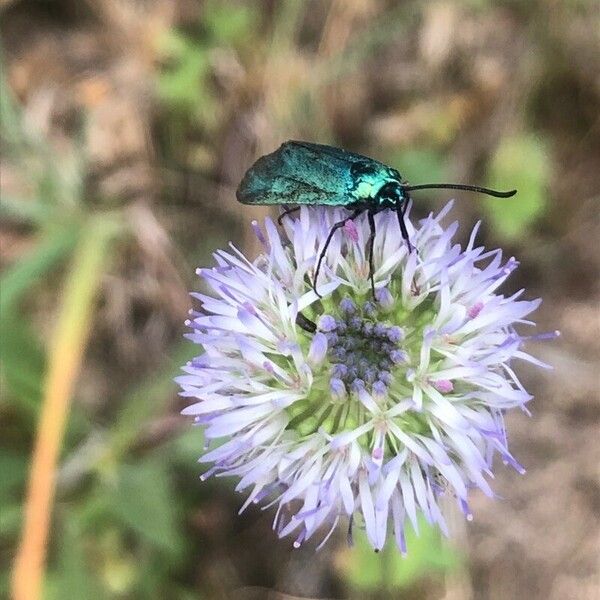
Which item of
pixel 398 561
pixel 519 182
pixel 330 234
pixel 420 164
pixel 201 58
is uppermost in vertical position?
pixel 201 58

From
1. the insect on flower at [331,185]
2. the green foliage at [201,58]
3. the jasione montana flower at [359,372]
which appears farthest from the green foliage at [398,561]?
the green foliage at [201,58]

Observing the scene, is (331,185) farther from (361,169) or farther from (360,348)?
(360,348)

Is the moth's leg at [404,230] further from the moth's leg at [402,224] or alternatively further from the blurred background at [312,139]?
the blurred background at [312,139]

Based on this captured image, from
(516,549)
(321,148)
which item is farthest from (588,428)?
(321,148)

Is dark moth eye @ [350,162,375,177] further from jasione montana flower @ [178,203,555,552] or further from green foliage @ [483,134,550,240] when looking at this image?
green foliage @ [483,134,550,240]

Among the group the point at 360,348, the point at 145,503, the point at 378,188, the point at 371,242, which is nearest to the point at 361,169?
the point at 378,188
